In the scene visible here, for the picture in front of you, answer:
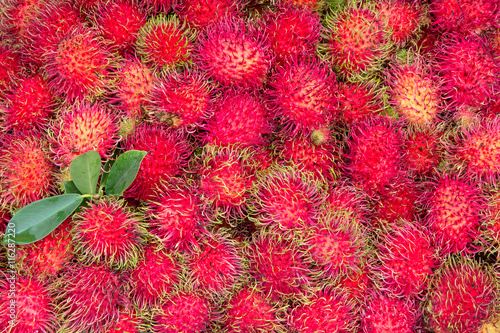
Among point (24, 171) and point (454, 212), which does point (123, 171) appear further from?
point (454, 212)

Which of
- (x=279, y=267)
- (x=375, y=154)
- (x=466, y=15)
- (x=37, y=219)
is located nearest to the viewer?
(x=37, y=219)

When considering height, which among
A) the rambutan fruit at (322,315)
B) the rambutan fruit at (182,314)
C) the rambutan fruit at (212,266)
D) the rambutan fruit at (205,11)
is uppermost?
the rambutan fruit at (205,11)

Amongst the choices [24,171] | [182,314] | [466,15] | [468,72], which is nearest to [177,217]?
[182,314]

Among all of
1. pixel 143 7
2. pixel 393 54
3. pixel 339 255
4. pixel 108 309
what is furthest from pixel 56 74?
pixel 393 54

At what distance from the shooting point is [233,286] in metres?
1.41

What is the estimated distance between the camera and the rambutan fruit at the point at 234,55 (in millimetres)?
1453

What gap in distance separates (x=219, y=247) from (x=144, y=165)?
409 mm

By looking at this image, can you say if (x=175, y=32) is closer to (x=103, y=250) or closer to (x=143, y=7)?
(x=143, y=7)

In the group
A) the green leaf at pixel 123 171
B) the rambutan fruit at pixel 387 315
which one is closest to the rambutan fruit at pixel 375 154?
the rambutan fruit at pixel 387 315

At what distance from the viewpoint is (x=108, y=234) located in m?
1.30

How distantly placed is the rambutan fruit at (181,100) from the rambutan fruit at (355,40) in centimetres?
56

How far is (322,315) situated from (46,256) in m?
1.02

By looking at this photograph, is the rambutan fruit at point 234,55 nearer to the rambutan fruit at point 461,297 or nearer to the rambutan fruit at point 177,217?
the rambutan fruit at point 177,217

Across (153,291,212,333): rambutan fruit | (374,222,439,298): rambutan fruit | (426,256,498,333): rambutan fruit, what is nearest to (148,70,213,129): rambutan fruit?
(153,291,212,333): rambutan fruit
